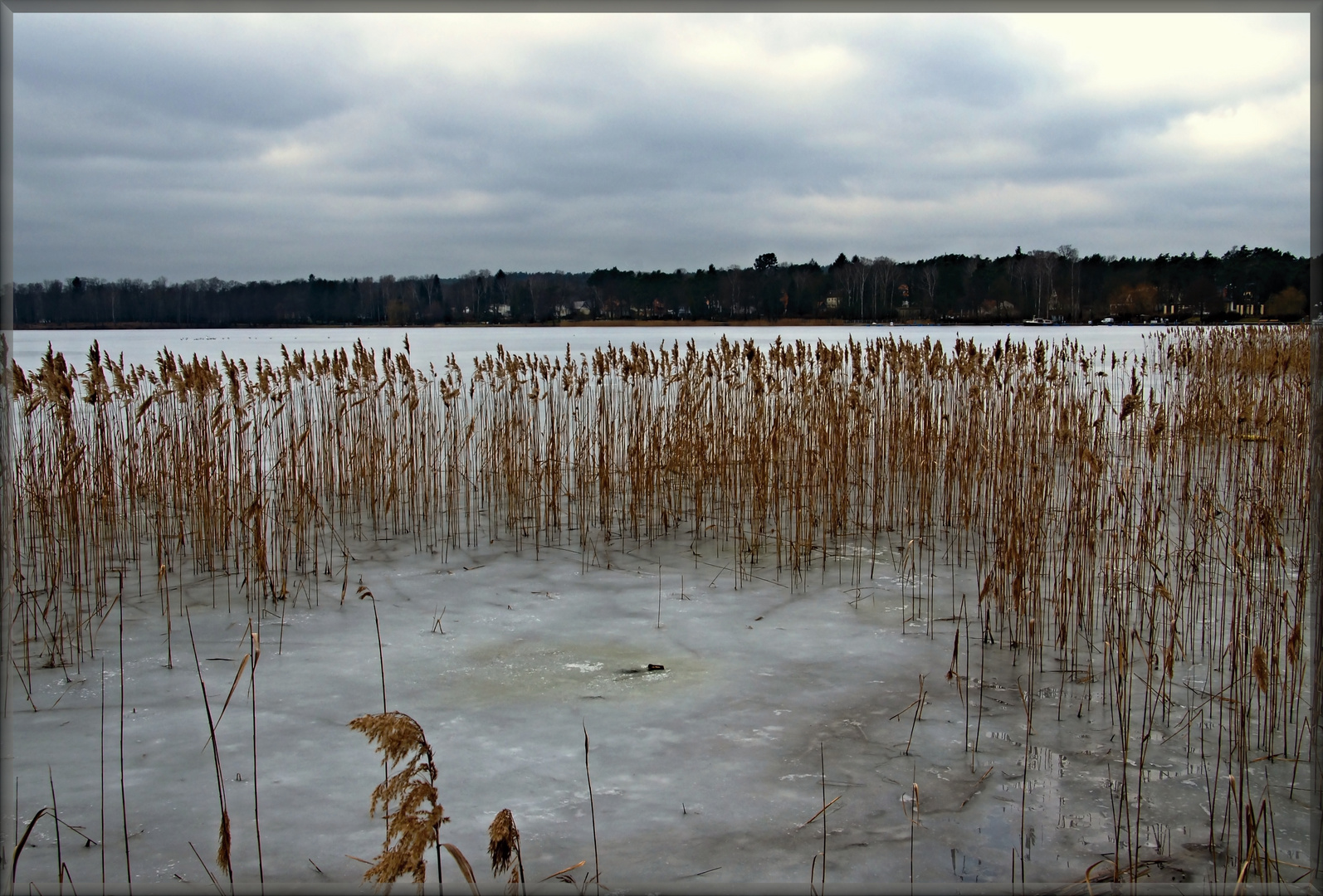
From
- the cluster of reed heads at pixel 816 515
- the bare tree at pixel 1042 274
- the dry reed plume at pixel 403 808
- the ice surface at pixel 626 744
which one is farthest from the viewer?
the bare tree at pixel 1042 274

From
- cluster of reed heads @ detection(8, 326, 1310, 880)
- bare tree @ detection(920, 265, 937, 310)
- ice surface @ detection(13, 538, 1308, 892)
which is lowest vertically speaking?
ice surface @ detection(13, 538, 1308, 892)

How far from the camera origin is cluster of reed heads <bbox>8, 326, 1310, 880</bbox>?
3.34 metres

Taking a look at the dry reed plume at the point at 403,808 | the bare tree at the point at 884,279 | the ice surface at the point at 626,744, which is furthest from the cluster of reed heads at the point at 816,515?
the bare tree at the point at 884,279

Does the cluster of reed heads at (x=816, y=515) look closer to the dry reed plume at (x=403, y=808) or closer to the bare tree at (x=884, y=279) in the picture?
the dry reed plume at (x=403, y=808)

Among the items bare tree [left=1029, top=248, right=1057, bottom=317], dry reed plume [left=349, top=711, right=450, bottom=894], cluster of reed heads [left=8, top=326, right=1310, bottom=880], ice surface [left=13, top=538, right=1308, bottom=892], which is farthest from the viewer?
bare tree [left=1029, top=248, right=1057, bottom=317]

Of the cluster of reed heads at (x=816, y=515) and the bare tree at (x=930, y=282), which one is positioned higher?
the bare tree at (x=930, y=282)

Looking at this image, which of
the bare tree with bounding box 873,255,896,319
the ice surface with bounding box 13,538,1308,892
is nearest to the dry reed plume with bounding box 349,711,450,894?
the ice surface with bounding box 13,538,1308,892

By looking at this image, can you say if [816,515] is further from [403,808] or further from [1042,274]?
[1042,274]

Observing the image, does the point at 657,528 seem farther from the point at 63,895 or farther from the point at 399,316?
the point at 399,316

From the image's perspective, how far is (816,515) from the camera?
5781 millimetres

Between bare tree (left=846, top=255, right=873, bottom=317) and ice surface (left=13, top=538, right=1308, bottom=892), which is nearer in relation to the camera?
ice surface (left=13, top=538, right=1308, bottom=892)

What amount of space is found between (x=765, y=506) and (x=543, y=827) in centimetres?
321

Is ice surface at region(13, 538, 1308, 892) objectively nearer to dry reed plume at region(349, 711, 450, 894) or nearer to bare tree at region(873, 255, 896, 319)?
dry reed plume at region(349, 711, 450, 894)

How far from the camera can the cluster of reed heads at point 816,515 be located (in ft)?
10.9
